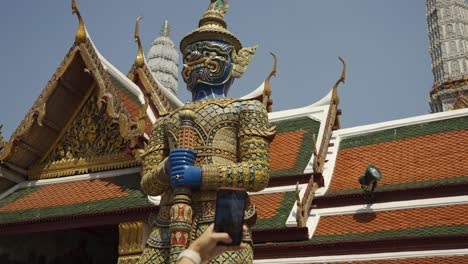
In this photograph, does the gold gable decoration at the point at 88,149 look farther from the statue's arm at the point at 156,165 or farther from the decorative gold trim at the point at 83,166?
the statue's arm at the point at 156,165

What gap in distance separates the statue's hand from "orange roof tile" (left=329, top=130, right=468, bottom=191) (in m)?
4.01

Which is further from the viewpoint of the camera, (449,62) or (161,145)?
(449,62)

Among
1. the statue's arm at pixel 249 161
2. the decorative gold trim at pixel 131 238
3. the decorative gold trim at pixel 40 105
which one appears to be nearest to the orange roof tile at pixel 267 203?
the decorative gold trim at pixel 131 238

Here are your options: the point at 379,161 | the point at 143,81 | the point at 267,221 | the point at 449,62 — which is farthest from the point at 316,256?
the point at 449,62

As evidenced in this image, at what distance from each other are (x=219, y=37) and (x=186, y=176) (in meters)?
1.42

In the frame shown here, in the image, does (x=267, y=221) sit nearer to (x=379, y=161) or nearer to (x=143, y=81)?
(x=379, y=161)

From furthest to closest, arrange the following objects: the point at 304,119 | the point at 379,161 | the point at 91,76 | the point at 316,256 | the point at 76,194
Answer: the point at 304,119 < the point at 379,161 < the point at 91,76 < the point at 76,194 < the point at 316,256

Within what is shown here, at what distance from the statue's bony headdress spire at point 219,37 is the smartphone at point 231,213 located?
106 inches

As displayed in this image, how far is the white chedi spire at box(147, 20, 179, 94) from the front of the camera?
38156 mm

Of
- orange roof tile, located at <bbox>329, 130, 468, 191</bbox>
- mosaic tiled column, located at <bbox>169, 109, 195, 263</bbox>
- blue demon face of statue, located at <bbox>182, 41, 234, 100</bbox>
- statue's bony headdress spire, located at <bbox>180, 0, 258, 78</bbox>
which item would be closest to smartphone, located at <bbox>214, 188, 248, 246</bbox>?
mosaic tiled column, located at <bbox>169, 109, 195, 263</bbox>

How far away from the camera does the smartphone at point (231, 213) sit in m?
2.33

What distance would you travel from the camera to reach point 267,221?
6.97 m

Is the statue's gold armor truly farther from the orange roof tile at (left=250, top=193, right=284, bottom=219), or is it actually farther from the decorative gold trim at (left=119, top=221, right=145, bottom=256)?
the orange roof tile at (left=250, top=193, right=284, bottom=219)

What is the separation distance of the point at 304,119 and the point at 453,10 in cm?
4039
